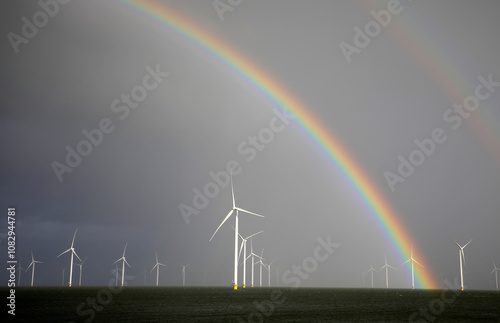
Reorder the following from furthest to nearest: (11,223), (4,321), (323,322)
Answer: (323,322) < (4,321) < (11,223)

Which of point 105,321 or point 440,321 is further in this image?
point 440,321

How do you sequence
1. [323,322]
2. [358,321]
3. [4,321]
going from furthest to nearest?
[358,321]
[323,322]
[4,321]

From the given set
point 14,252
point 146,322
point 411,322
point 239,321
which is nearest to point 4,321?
point 14,252

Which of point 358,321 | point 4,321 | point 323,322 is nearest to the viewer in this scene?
point 4,321

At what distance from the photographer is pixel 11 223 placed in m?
41.9

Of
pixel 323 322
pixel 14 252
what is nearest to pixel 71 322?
pixel 14 252

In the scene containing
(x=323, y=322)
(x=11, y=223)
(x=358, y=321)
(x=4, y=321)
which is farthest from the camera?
(x=358, y=321)

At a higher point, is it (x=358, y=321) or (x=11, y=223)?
(x=11, y=223)

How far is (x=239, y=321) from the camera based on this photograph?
48062mm

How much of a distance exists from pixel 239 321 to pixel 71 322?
1673cm

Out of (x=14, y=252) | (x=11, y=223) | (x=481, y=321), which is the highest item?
(x=11, y=223)

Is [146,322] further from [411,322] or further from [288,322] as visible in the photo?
[411,322]

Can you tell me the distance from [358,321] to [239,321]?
14.4 m

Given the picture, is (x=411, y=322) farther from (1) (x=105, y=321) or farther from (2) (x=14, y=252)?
(2) (x=14, y=252)
